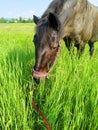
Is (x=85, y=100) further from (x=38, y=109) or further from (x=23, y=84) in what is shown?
(x=23, y=84)

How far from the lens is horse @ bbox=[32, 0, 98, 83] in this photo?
9.49ft

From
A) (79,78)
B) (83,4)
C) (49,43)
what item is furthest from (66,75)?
(83,4)

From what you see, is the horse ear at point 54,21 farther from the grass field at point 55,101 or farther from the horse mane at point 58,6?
the grass field at point 55,101

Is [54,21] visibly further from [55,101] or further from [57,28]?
[55,101]

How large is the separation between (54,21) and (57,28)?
101 mm

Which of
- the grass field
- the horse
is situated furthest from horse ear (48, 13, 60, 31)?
the grass field

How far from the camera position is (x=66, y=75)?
2.62 m

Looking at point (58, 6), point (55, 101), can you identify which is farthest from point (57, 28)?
point (55, 101)

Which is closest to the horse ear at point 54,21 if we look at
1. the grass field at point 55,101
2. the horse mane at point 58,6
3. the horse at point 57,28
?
the horse at point 57,28

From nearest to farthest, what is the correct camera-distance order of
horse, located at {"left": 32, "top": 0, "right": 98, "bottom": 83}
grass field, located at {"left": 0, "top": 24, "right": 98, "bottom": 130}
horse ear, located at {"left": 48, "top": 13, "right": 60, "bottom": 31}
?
1. grass field, located at {"left": 0, "top": 24, "right": 98, "bottom": 130}
2. horse, located at {"left": 32, "top": 0, "right": 98, "bottom": 83}
3. horse ear, located at {"left": 48, "top": 13, "right": 60, "bottom": 31}

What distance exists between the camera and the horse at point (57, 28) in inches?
114

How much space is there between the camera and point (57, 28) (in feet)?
10.6

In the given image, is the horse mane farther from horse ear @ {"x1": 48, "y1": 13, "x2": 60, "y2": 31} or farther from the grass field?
the grass field

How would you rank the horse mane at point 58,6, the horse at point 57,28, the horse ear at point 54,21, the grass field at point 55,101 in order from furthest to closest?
the horse mane at point 58,6
the horse ear at point 54,21
the horse at point 57,28
the grass field at point 55,101
